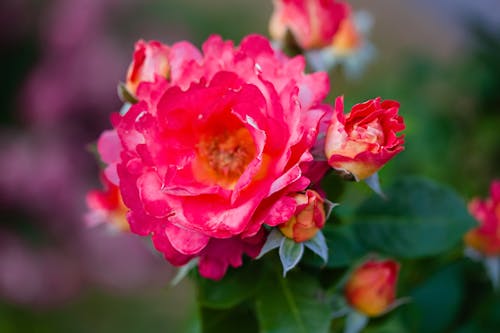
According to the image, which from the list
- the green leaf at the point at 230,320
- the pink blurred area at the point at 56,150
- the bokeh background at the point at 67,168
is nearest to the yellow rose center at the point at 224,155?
the green leaf at the point at 230,320

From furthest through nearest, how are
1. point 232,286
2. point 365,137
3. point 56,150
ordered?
point 56,150 → point 232,286 → point 365,137

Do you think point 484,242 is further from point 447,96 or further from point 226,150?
point 447,96

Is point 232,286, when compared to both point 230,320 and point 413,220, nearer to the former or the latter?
point 230,320

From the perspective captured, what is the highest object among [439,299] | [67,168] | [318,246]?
[318,246]

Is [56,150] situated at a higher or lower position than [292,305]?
lower

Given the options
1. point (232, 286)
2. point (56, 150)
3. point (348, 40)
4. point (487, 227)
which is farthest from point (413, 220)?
point (56, 150)

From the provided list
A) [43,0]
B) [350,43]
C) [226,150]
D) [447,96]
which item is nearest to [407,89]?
[447,96]
